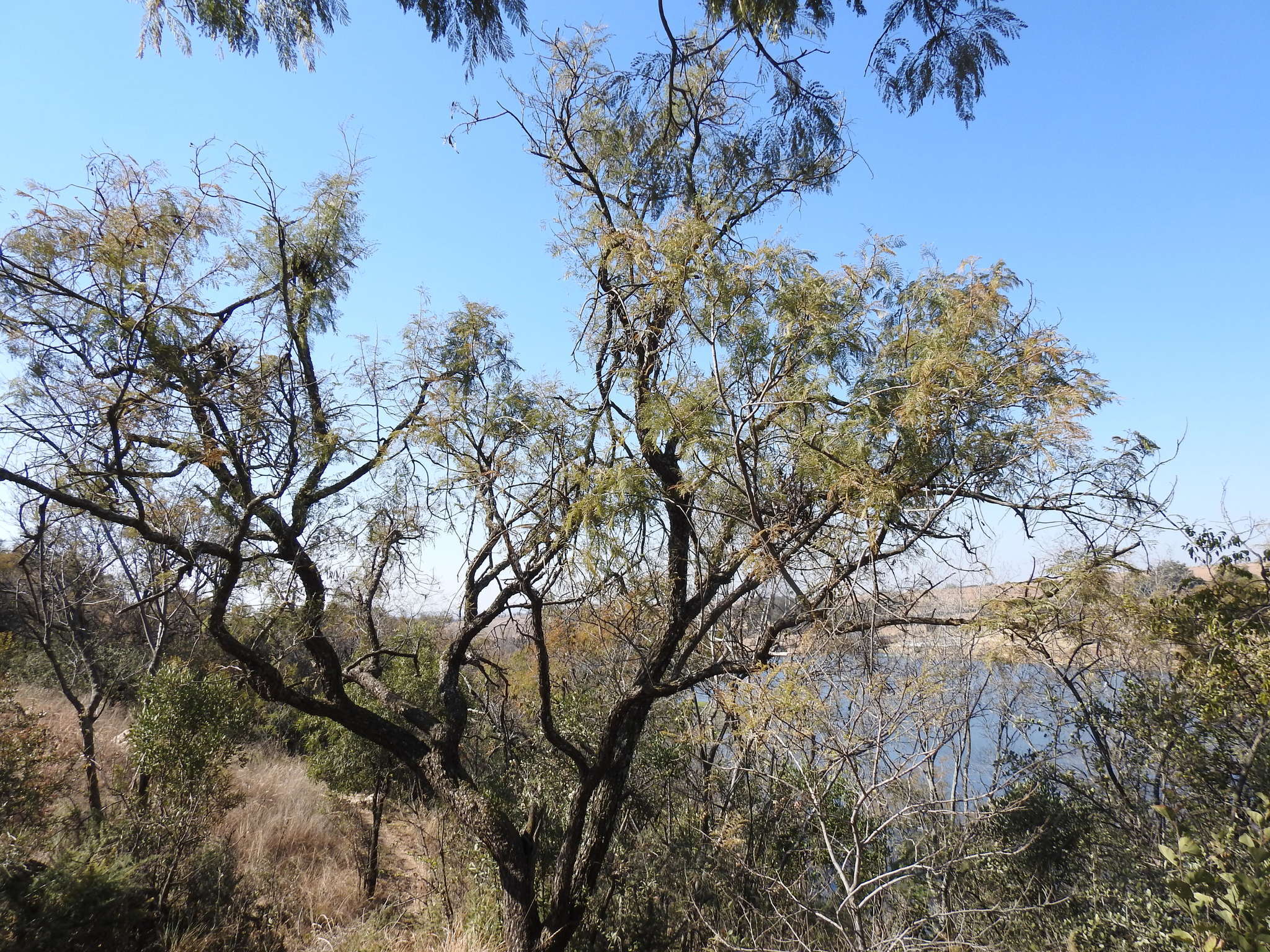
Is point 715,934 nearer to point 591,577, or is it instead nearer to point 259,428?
point 591,577

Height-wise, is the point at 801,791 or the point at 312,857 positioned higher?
the point at 801,791

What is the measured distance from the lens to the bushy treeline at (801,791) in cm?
354

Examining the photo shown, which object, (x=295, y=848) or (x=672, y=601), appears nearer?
(x=672, y=601)

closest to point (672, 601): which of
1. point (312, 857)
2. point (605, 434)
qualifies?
point (605, 434)

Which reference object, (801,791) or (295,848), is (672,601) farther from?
(295,848)

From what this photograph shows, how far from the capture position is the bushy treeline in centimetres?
354

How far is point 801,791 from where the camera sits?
127 inches

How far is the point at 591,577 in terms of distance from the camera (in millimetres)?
4125

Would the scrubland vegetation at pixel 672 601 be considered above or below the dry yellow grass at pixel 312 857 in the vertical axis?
above

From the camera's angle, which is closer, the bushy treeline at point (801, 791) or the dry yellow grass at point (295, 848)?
the bushy treeline at point (801, 791)

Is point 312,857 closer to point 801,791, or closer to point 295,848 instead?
point 295,848

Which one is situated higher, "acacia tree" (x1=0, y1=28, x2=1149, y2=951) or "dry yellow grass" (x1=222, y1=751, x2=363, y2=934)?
"acacia tree" (x1=0, y1=28, x2=1149, y2=951)

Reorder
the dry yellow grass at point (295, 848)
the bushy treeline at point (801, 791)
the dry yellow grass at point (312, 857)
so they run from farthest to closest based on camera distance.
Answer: the dry yellow grass at point (295, 848) < the dry yellow grass at point (312, 857) < the bushy treeline at point (801, 791)

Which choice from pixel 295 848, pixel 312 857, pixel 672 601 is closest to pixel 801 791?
pixel 672 601
